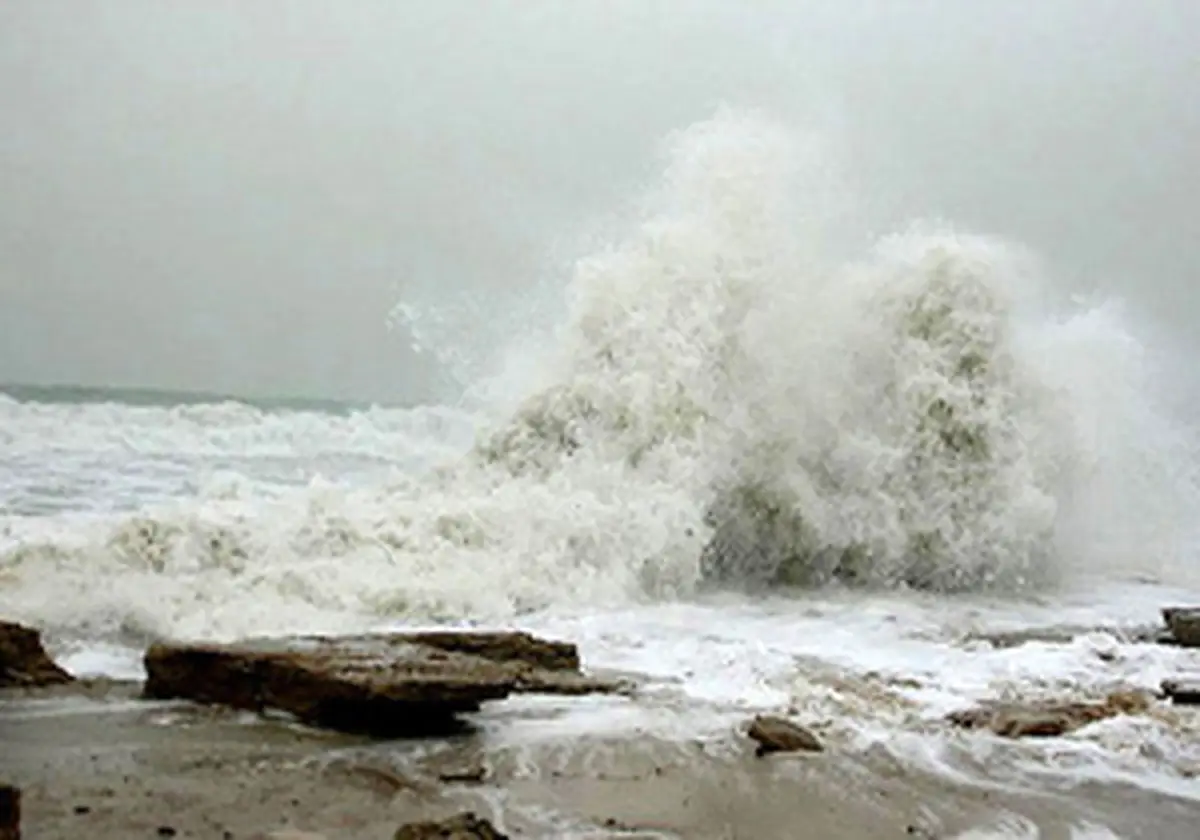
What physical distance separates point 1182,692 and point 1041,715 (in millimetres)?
793

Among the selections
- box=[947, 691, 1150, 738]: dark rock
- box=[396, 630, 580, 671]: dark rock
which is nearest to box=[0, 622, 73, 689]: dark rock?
box=[396, 630, 580, 671]: dark rock

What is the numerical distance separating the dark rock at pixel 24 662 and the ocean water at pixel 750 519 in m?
0.41

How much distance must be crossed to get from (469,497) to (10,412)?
612 inches

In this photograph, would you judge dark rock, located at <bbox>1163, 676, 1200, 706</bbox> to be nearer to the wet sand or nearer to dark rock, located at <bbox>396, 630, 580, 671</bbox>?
the wet sand

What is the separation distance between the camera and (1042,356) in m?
10.5

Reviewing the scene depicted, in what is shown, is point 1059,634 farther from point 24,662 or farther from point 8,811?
point 8,811

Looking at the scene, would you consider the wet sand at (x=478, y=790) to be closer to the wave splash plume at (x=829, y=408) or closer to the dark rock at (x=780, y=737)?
the dark rock at (x=780, y=737)

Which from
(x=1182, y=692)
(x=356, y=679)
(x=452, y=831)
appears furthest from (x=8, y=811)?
(x=1182, y=692)

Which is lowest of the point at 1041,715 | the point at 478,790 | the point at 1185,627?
the point at 478,790

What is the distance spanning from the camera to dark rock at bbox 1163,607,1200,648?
6133 mm

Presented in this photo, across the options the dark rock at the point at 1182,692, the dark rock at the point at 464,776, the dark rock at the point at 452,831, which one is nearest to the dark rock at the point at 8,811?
the dark rock at the point at 452,831

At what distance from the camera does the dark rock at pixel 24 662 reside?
423 cm

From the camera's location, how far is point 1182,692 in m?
4.69

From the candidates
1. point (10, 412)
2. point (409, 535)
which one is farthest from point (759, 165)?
point (10, 412)
